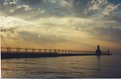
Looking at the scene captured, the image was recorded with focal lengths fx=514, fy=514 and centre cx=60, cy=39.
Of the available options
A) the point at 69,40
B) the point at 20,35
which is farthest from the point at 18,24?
the point at 69,40

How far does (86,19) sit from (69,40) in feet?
1.16

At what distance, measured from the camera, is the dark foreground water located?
6.62 metres

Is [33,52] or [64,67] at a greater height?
[33,52]

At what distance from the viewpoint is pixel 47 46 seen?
6.73m

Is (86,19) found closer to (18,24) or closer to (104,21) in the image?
(104,21)

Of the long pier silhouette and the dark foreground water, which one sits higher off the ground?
the long pier silhouette

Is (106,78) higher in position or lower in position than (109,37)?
lower

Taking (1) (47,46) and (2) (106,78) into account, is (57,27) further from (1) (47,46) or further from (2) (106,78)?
(2) (106,78)

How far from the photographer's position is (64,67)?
668 cm

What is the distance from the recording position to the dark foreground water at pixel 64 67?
6.62 meters

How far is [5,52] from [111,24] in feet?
4.69

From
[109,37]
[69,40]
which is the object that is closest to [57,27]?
[69,40]

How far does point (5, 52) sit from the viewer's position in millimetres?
6734

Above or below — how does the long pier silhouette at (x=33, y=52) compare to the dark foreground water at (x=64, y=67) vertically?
above
